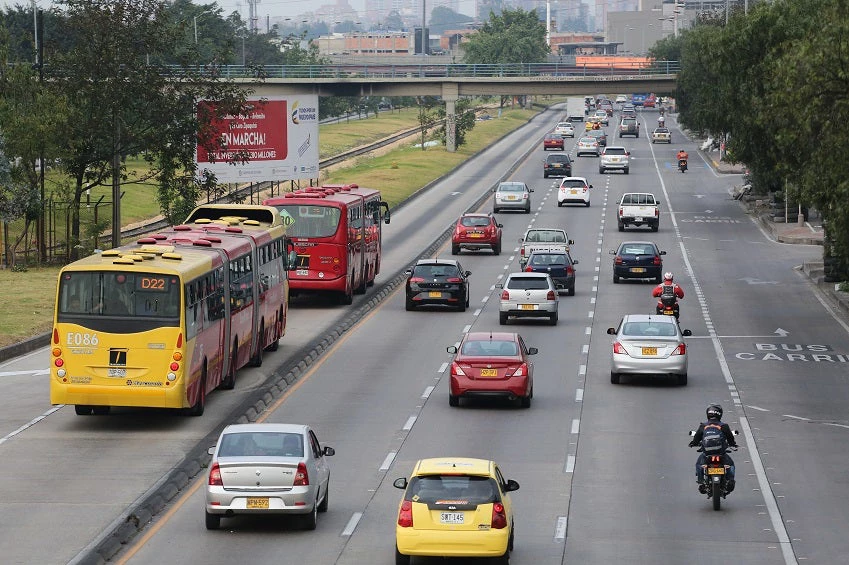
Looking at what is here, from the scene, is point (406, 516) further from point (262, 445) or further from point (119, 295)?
point (119, 295)

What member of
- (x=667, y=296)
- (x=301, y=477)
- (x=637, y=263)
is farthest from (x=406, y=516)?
(x=637, y=263)

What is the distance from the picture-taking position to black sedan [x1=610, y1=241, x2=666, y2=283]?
185ft

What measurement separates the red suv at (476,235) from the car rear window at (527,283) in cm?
2014

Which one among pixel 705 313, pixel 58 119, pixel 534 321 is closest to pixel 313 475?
pixel 534 321

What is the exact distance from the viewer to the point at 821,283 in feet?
186

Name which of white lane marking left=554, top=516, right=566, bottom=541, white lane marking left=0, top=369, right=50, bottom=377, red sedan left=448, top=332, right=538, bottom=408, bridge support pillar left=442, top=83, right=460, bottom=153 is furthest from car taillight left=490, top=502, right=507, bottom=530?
bridge support pillar left=442, top=83, right=460, bottom=153

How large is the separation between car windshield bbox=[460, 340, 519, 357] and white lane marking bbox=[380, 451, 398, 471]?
523 cm

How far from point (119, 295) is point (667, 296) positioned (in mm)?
18983

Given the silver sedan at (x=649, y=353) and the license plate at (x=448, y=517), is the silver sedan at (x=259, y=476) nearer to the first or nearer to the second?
the license plate at (x=448, y=517)

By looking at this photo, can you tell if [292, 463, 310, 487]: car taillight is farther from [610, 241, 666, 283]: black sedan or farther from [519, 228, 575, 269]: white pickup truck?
[519, 228, 575, 269]: white pickup truck

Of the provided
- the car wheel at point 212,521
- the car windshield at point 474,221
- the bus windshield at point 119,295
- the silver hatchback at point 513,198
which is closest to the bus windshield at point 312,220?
the bus windshield at point 119,295

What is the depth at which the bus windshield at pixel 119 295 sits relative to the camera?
29.0 meters

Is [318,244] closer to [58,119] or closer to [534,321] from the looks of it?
[534,321]

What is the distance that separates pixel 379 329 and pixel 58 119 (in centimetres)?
1731
